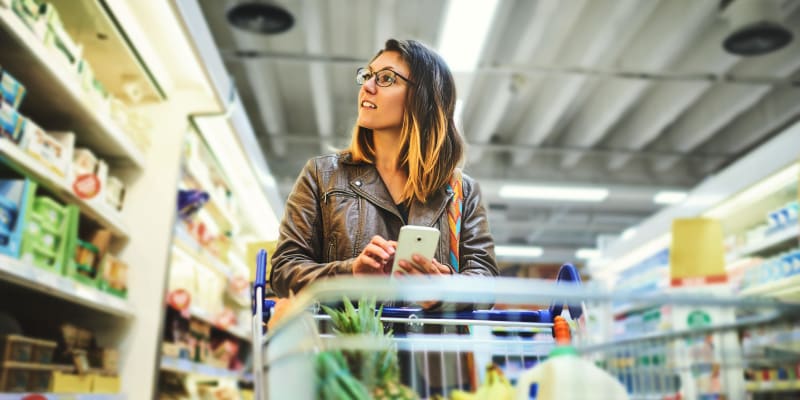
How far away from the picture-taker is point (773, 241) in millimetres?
4781

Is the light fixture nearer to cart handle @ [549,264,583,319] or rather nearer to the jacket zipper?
the jacket zipper

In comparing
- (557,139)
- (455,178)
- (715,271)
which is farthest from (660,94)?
(455,178)

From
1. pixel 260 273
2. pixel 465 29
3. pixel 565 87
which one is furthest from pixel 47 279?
pixel 565 87

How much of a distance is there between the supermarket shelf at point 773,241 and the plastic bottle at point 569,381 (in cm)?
421

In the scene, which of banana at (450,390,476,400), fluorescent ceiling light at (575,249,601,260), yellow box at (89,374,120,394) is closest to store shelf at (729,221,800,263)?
yellow box at (89,374,120,394)

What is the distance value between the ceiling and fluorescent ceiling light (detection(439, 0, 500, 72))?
0.49 meters

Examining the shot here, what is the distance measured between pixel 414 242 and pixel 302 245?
43 cm

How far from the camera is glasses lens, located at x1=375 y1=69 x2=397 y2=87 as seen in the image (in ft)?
5.97

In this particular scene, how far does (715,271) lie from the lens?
4441mm

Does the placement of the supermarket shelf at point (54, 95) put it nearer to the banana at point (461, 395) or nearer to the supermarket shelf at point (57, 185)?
the supermarket shelf at point (57, 185)

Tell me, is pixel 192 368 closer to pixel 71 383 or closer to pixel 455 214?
pixel 71 383

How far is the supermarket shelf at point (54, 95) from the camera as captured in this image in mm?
2328

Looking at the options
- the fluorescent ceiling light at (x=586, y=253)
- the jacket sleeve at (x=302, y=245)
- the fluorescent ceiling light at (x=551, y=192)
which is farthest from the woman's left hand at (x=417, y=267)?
the fluorescent ceiling light at (x=586, y=253)

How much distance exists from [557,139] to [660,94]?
2086 millimetres
